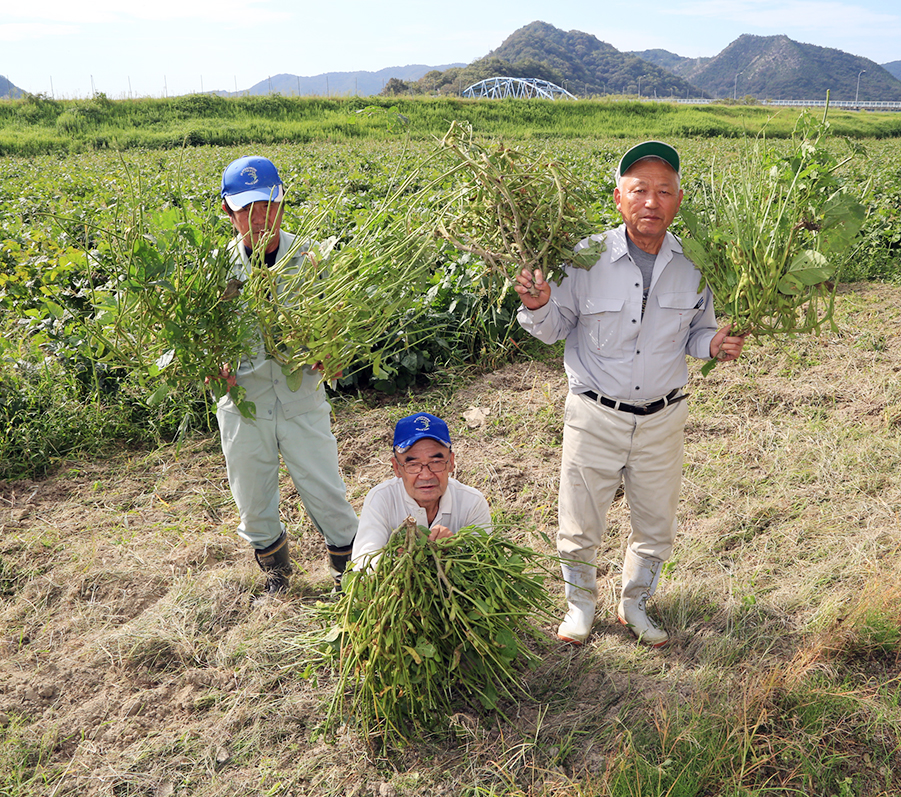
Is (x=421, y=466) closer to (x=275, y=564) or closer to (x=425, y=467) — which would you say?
(x=425, y=467)

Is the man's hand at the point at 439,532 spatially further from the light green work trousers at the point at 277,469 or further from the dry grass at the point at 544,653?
the light green work trousers at the point at 277,469

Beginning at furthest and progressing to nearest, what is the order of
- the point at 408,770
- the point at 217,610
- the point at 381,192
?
the point at 381,192, the point at 217,610, the point at 408,770

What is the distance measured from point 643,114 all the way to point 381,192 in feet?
107

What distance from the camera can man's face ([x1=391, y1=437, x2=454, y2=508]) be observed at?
228cm

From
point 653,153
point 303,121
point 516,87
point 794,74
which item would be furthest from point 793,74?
point 653,153

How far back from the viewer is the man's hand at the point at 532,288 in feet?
7.40

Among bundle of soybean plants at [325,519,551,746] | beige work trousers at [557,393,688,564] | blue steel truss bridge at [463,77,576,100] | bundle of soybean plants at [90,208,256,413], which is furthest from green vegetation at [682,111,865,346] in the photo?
blue steel truss bridge at [463,77,576,100]

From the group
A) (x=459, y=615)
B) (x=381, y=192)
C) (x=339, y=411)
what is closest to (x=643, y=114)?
(x=381, y=192)

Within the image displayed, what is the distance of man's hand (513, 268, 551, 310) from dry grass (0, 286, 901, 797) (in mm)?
1098

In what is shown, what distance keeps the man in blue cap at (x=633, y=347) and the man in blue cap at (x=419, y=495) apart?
0.46m

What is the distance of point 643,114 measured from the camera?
1431 inches

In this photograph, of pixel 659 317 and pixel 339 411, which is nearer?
pixel 659 317

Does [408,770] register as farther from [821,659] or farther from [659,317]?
[659,317]

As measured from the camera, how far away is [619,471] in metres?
2.55
